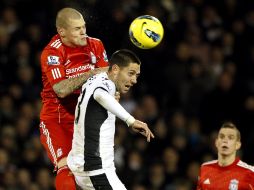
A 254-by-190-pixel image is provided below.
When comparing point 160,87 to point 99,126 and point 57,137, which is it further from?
point 99,126

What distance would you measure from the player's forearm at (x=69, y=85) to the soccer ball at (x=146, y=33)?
0.63 meters

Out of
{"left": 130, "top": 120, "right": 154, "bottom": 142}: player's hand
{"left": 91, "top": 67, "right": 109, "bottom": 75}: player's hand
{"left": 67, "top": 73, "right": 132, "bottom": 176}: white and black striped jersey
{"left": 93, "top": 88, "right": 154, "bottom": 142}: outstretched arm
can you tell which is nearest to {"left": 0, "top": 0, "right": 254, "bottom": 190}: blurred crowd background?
{"left": 91, "top": 67, "right": 109, "bottom": 75}: player's hand

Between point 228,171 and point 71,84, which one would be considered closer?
point 71,84

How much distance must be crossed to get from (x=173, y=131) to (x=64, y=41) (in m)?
4.99

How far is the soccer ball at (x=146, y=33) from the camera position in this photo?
308 inches

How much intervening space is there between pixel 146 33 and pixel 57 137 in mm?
1337

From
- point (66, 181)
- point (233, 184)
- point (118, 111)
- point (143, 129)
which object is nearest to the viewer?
point (143, 129)

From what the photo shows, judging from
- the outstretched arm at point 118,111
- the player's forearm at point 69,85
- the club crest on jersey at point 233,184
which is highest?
the player's forearm at point 69,85

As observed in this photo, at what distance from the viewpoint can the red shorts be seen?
7.88 metres

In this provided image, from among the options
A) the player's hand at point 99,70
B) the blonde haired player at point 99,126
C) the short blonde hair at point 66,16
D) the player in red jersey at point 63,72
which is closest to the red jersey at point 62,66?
the player in red jersey at point 63,72

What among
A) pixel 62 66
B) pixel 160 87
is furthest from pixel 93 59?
pixel 160 87

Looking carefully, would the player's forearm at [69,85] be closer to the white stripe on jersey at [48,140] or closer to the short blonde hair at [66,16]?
the white stripe on jersey at [48,140]

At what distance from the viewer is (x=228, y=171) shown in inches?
334

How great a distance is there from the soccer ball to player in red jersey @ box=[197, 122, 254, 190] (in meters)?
1.36
